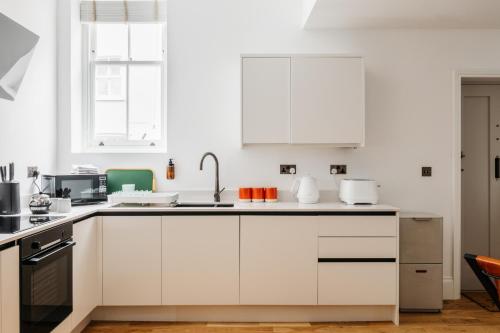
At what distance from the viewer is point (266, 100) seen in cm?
297

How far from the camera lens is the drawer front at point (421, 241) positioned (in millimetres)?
2910

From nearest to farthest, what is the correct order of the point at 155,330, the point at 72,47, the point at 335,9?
the point at 155,330 → the point at 335,9 → the point at 72,47

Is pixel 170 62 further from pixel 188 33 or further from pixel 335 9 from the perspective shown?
pixel 335 9

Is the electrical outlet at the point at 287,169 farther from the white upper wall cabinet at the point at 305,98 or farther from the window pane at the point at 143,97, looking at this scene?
the window pane at the point at 143,97

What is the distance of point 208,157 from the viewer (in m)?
3.31

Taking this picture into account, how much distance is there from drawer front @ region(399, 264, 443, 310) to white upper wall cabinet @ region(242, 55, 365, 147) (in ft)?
3.52

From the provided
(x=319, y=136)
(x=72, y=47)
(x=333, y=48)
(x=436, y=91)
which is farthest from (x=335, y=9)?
(x=72, y=47)

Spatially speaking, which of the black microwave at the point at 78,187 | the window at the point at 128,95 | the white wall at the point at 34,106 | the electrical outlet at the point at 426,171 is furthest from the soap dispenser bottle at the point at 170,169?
the electrical outlet at the point at 426,171

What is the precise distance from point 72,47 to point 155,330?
8.15 feet

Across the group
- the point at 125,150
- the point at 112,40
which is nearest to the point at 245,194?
the point at 125,150

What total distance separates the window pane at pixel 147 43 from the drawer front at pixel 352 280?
2407 mm

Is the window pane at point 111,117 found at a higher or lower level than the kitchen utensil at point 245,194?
higher

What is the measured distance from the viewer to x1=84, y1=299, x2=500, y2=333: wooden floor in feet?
8.72

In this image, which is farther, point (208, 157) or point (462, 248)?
point (462, 248)
